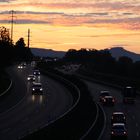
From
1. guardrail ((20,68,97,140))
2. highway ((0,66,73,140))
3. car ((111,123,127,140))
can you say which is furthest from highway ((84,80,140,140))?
highway ((0,66,73,140))

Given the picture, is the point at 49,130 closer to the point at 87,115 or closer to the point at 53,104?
the point at 87,115

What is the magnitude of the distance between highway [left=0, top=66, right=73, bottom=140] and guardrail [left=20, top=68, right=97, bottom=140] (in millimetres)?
3224

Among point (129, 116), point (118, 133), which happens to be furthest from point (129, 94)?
point (118, 133)

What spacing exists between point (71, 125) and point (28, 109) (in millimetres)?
29519

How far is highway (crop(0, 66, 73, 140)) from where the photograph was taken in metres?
49.1

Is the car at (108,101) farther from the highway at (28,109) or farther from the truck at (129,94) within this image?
the highway at (28,109)

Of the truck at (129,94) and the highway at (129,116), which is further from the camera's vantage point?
the truck at (129,94)

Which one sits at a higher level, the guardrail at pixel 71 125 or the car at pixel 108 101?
the guardrail at pixel 71 125

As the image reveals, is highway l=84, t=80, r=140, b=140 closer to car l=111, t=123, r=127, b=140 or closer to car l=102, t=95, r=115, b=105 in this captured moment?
car l=102, t=95, r=115, b=105

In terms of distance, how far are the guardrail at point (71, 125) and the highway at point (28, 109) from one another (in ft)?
10.6

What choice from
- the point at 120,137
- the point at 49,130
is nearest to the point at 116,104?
the point at 120,137

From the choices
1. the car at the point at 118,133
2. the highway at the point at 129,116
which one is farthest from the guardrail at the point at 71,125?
the car at the point at 118,133

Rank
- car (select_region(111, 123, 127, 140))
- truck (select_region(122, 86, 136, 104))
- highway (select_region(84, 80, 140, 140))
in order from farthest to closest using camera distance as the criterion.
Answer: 1. truck (select_region(122, 86, 136, 104))
2. highway (select_region(84, 80, 140, 140))
3. car (select_region(111, 123, 127, 140))

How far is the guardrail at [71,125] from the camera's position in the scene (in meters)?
31.5
